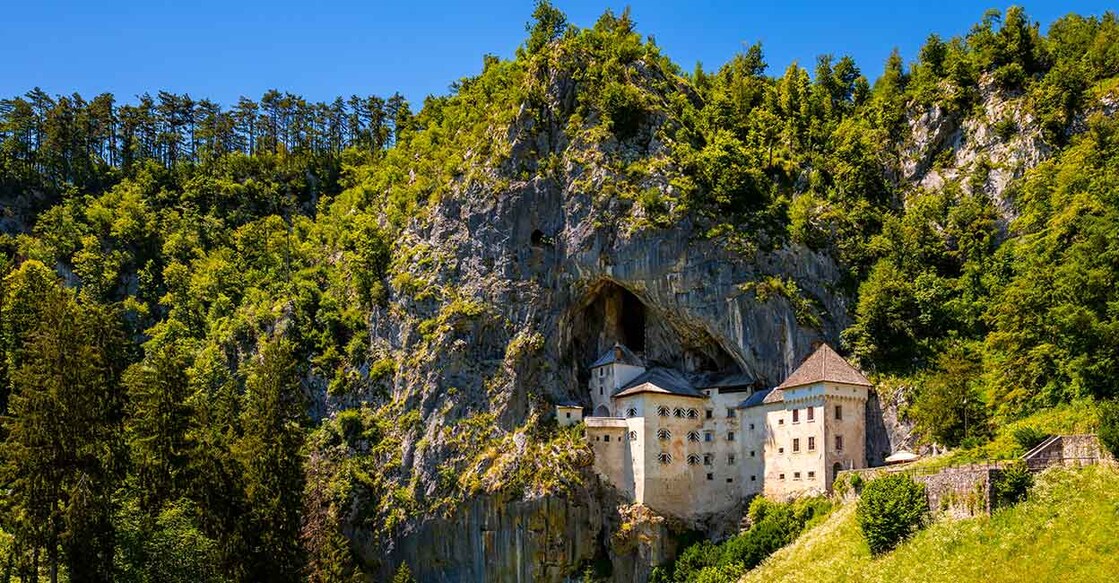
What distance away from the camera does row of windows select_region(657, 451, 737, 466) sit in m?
83.4

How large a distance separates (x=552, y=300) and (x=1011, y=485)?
4257 cm

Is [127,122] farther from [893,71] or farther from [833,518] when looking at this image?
[833,518]

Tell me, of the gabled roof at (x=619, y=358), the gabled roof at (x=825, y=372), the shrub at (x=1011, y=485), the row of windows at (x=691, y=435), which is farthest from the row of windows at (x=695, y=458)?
the shrub at (x=1011, y=485)

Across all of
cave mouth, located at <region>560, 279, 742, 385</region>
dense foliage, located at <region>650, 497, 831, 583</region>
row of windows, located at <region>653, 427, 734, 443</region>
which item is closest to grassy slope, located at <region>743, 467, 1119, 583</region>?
dense foliage, located at <region>650, 497, 831, 583</region>

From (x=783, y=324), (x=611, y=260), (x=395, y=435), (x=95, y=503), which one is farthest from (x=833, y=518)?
(x=95, y=503)

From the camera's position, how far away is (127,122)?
459ft

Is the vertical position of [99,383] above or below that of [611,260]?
below

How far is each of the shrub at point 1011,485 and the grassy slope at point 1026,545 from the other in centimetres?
47

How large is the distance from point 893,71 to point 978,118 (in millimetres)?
11156

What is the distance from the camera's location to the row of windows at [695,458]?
83.4 m

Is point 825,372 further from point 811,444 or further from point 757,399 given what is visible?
point 757,399

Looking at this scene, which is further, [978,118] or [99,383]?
[978,118]

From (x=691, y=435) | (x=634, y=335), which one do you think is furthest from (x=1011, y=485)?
(x=634, y=335)

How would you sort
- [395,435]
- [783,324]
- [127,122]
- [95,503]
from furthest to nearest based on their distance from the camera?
[127,122], [395,435], [783,324], [95,503]
